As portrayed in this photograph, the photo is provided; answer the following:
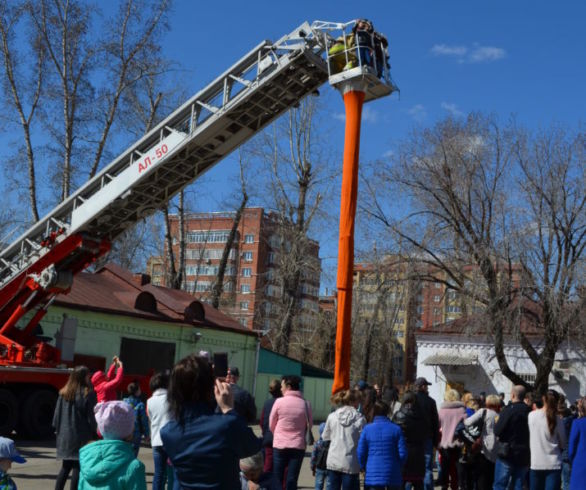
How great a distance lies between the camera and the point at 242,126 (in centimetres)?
1480

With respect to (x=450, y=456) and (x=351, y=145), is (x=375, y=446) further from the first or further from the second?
(x=351, y=145)

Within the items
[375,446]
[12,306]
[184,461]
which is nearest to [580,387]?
[12,306]

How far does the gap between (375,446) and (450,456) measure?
398 cm

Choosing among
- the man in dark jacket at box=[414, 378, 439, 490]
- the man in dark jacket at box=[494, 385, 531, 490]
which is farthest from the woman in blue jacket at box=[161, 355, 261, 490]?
the man in dark jacket at box=[494, 385, 531, 490]

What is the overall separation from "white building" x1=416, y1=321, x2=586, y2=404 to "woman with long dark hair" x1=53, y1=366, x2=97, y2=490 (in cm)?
2383

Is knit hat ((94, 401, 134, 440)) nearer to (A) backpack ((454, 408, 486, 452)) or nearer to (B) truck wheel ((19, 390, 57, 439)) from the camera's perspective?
(A) backpack ((454, 408, 486, 452))

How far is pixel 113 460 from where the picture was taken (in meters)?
4.37

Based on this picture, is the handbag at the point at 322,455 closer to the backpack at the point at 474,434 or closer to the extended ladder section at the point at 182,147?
the backpack at the point at 474,434

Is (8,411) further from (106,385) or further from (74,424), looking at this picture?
(74,424)

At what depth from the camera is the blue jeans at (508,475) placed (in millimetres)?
9555

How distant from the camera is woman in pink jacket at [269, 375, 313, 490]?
870cm

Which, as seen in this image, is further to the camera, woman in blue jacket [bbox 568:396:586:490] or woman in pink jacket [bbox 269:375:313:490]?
woman in pink jacket [bbox 269:375:313:490]

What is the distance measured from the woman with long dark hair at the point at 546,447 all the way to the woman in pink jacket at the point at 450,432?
175cm

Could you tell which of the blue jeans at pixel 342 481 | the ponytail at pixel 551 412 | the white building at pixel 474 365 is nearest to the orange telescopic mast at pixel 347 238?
the ponytail at pixel 551 412
